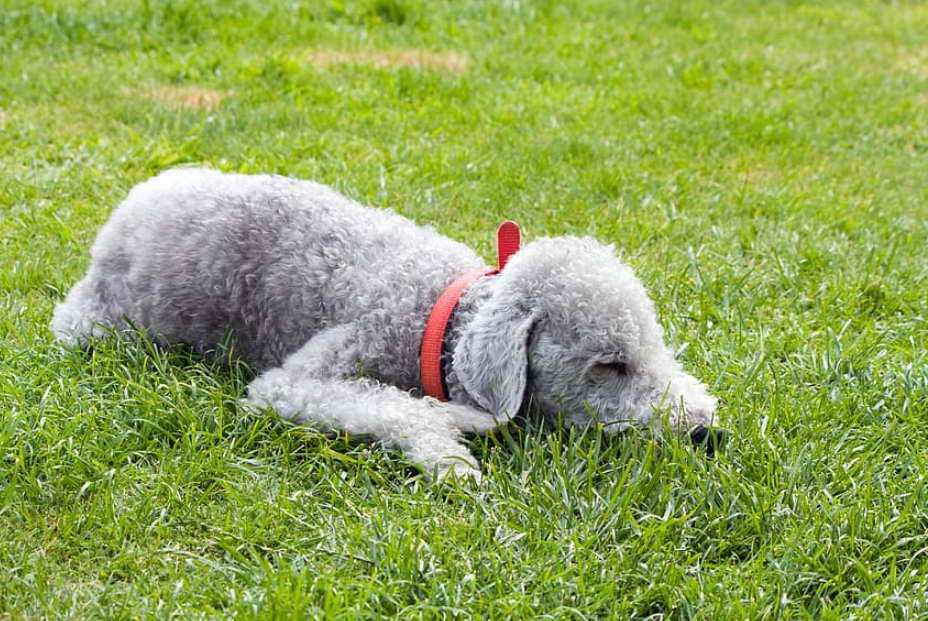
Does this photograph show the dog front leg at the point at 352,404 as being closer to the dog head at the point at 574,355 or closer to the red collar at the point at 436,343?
the red collar at the point at 436,343

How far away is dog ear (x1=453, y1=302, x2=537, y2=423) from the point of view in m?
3.47

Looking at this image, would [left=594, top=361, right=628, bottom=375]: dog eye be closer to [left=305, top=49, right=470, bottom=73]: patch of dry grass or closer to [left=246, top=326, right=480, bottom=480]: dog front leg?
[left=246, top=326, right=480, bottom=480]: dog front leg

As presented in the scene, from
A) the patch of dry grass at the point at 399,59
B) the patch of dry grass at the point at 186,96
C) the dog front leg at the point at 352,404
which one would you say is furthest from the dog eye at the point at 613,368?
the patch of dry grass at the point at 399,59

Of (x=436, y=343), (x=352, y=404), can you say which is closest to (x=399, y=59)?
(x=436, y=343)

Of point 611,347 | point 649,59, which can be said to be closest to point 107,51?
point 649,59

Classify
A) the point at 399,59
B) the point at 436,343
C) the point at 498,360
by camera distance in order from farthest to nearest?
1. the point at 399,59
2. the point at 436,343
3. the point at 498,360

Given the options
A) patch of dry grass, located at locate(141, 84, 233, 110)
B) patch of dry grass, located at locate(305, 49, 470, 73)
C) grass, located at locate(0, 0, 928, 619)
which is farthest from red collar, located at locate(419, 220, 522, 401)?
patch of dry grass, located at locate(305, 49, 470, 73)

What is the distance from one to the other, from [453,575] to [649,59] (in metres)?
7.65

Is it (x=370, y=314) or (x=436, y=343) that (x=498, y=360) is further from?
(x=370, y=314)

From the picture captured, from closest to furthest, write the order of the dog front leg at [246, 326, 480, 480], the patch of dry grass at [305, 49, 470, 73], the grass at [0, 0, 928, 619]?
the grass at [0, 0, 928, 619] → the dog front leg at [246, 326, 480, 480] → the patch of dry grass at [305, 49, 470, 73]

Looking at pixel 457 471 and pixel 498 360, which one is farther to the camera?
pixel 498 360

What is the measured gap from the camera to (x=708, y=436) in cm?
335

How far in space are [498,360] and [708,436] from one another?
764mm

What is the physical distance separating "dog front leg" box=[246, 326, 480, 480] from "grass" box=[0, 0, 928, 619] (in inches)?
3.3
